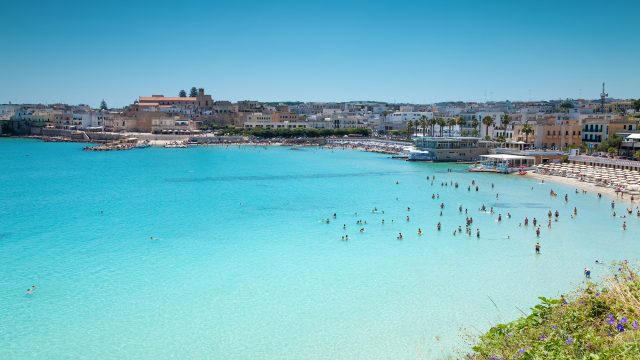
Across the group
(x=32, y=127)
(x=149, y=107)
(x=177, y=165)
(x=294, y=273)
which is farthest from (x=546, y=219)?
(x=32, y=127)

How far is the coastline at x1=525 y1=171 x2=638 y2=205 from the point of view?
121 feet

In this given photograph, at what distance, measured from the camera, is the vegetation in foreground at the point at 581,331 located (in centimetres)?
838

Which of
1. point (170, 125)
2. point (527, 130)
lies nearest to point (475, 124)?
point (527, 130)

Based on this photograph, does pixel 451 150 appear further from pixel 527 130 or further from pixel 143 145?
pixel 143 145

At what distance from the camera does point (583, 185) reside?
142ft

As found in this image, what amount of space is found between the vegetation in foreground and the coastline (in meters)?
28.1

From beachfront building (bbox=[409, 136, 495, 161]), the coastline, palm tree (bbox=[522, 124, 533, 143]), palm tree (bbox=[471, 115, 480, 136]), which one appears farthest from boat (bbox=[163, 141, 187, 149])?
the coastline

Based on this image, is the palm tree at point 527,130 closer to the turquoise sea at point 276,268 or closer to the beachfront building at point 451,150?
the beachfront building at point 451,150

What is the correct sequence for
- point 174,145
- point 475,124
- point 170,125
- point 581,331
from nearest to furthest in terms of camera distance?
1. point 581,331
2. point 475,124
3. point 174,145
4. point 170,125

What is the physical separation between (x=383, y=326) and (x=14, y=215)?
83.7ft

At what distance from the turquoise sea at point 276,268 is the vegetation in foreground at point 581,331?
4035 mm

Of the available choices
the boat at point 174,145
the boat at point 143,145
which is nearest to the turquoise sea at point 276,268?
the boat at point 174,145

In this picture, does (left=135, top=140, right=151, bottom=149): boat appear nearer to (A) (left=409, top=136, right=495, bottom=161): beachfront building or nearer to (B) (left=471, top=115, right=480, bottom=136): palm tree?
(A) (left=409, top=136, right=495, bottom=161): beachfront building

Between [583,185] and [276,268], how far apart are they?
31.1m
